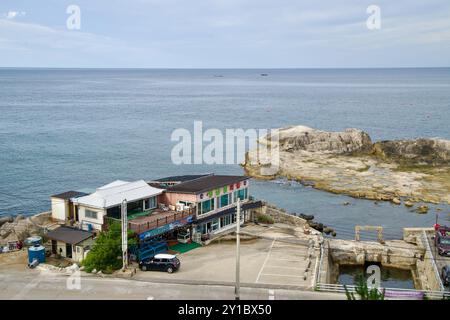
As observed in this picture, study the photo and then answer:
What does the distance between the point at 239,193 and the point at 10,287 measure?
2214cm

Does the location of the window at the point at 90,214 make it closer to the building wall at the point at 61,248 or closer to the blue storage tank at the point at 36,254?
the building wall at the point at 61,248

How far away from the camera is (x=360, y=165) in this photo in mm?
87688

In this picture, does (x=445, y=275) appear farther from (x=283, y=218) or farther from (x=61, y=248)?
(x=61, y=248)

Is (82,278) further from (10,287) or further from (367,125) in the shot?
(367,125)

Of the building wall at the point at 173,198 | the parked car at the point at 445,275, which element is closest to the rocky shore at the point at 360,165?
the parked car at the point at 445,275

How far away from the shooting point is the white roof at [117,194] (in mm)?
38781

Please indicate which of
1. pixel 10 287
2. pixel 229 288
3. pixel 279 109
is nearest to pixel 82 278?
pixel 10 287

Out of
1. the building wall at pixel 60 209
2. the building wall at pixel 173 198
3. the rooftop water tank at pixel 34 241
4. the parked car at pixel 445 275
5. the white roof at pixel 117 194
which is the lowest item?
the parked car at pixel 445 275

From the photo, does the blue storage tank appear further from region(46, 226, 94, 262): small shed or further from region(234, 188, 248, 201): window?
region(234, 188, 248, 201): window

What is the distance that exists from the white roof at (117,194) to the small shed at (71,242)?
2379 mm

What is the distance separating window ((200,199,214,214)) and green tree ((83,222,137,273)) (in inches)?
341

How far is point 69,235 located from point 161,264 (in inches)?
338

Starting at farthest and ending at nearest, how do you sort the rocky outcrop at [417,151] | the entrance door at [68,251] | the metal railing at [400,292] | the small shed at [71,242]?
the rocky outcrop at [417,151] → the entrance door at [68,251] → the small shed at [71,242] → the metal railing at [400,292]
